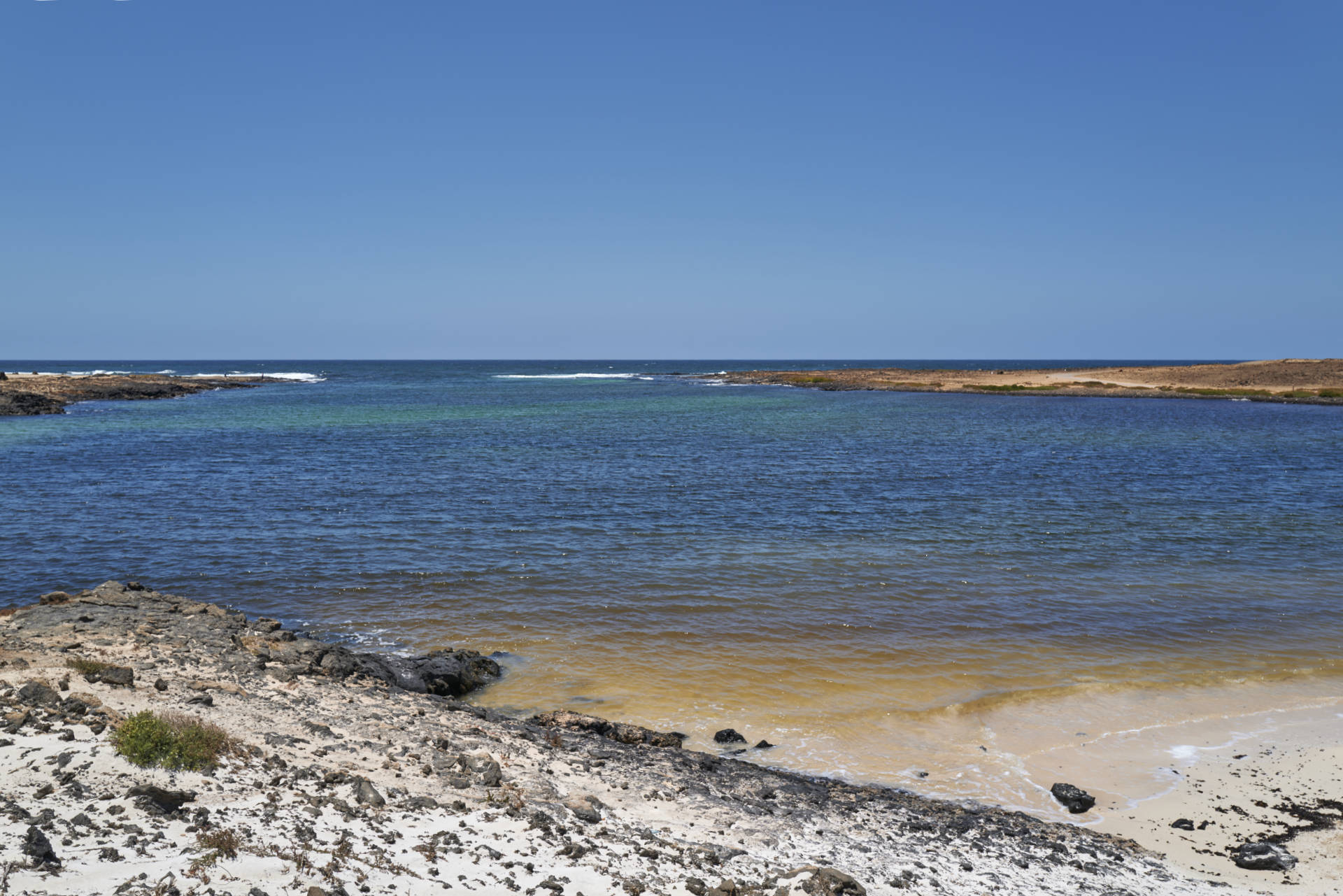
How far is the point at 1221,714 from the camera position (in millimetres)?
11148

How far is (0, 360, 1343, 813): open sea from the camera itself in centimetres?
1116

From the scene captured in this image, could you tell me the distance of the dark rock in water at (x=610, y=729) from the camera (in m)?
10.0

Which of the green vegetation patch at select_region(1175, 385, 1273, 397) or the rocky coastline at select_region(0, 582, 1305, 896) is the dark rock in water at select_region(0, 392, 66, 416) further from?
the green vegetation patch at select_region(1175, 385, 1273, 397)

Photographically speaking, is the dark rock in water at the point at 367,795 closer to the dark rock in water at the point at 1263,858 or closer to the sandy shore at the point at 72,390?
the dark rock in water at the point at 1263,858

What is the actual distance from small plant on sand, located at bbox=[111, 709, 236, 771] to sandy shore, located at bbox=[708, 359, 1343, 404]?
286 feet

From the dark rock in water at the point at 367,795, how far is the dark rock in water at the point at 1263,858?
27.1 ft

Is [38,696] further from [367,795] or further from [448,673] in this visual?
[448,673]

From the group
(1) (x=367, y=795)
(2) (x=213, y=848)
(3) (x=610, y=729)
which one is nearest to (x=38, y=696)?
(2) (x=213, y=848)

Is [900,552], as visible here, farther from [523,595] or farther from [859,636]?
[523,595]

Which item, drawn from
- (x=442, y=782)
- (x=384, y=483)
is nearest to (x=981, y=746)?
(x=442, y=782)

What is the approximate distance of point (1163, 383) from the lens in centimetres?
8606

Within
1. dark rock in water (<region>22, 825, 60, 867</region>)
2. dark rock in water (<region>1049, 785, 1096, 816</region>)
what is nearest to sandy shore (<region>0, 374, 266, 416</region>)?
dark rock in water (<region>22, 825, 60, 867</region>)

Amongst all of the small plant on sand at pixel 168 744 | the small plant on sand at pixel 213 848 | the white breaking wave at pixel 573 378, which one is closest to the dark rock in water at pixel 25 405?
the small plant on sand at pixel 168 744

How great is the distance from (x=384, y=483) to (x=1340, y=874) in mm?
28787
